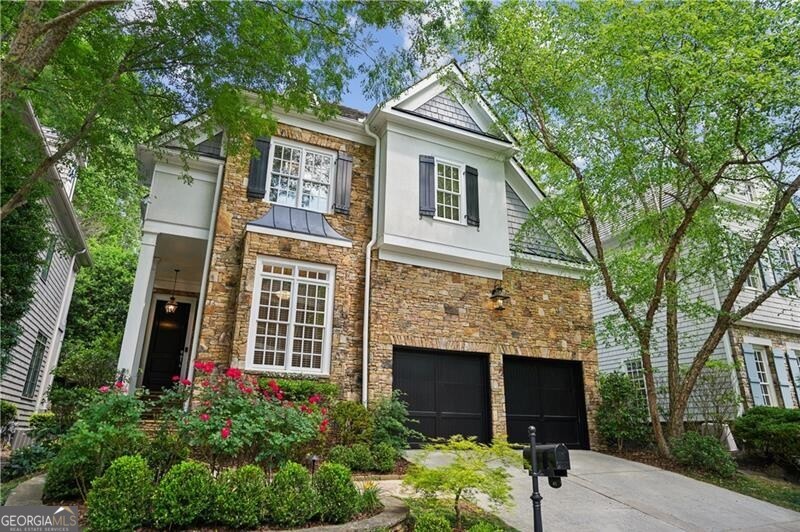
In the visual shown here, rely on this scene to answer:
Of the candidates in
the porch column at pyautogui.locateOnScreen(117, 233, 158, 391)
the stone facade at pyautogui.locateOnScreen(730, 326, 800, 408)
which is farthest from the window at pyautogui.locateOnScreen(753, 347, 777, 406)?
the porch column at pyautogui.locateOnScreen(117, 233, 158, 391)

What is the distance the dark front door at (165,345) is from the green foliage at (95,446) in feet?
25.9

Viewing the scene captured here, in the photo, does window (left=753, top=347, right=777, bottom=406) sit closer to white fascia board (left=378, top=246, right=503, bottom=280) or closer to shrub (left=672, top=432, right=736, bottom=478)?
shrub (left=672, top=432, right=736, bottom=478)

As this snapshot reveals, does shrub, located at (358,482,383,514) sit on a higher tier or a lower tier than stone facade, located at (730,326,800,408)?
lower

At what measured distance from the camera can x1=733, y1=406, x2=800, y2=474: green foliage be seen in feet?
32.1

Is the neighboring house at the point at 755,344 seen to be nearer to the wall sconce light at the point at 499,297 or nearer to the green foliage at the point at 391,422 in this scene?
the wall sconce light at the point at 499,297

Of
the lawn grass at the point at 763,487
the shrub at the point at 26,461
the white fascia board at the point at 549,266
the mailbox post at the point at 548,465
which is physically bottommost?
the lawn grass at the point at 763,487

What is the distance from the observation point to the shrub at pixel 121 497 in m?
4.37

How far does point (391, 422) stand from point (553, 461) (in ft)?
13.4

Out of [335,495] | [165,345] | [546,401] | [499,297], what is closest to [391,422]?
[335,495]

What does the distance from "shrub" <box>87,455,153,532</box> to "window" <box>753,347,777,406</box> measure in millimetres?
15548

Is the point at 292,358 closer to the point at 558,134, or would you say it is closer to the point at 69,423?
the point at 69,423

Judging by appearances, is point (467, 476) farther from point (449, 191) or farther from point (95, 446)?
point (449, 191)

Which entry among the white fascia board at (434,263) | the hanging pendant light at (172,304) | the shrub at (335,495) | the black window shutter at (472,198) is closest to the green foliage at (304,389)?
the white fascia board at (434,263)

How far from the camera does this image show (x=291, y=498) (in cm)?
502
